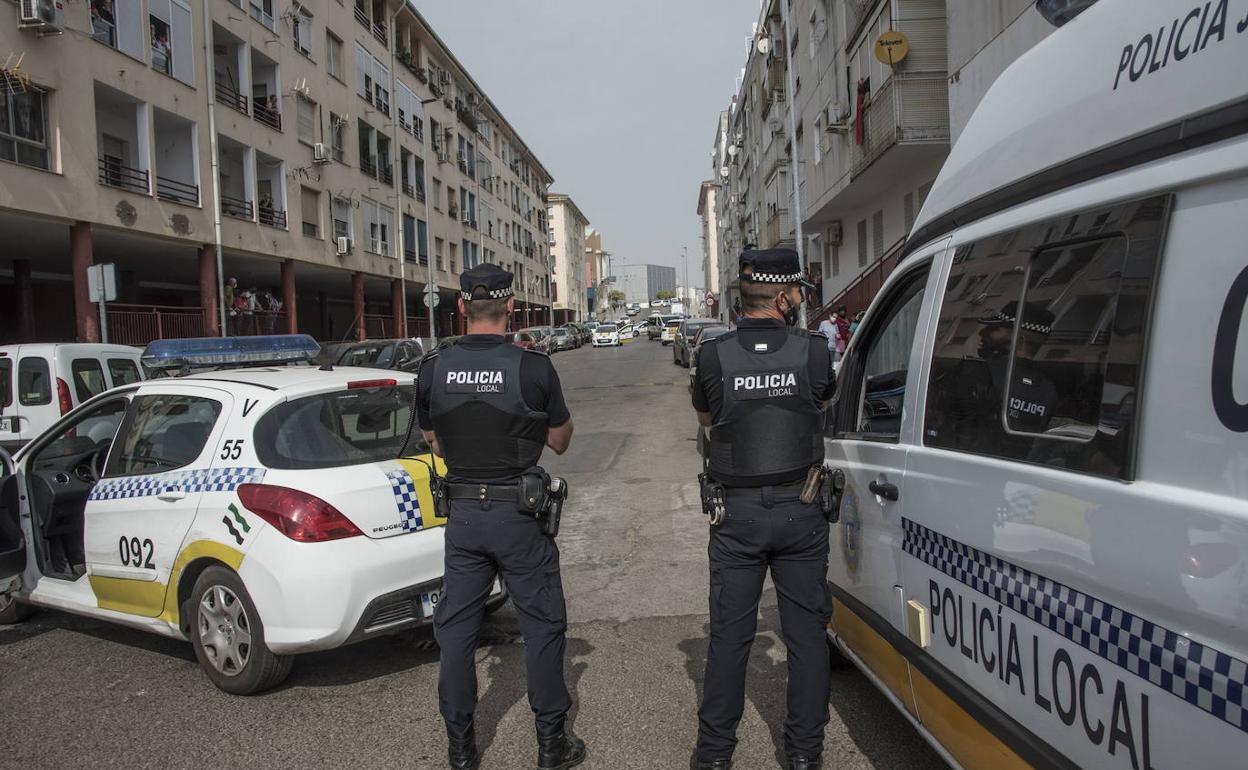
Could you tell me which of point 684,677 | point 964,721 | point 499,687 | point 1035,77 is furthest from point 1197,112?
point 499,687

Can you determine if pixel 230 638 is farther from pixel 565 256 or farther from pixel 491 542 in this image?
pixel 565 256

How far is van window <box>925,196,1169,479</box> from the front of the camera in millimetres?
1905

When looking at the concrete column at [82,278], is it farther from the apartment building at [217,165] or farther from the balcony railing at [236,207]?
the balcony railing at [236,207]

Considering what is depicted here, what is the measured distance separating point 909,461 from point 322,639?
265cm

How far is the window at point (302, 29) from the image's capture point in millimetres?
25938

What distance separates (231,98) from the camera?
22391 millimetres

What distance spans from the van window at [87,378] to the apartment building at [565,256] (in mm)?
73031

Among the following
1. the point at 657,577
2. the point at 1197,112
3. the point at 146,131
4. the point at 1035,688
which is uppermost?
the point at 146,131

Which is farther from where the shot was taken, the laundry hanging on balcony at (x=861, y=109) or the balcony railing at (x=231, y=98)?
the balcony railing at (x=231, y=98)

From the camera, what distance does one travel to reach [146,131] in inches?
721

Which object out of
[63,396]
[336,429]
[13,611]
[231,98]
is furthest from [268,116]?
[336,429]

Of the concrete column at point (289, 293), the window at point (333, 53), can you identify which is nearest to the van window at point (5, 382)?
the concrete column at point (289, 293)

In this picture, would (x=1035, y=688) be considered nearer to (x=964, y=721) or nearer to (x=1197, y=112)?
(x=964, y=721)

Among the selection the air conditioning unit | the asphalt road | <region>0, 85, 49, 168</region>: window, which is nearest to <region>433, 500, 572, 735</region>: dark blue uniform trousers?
the asphalt road
